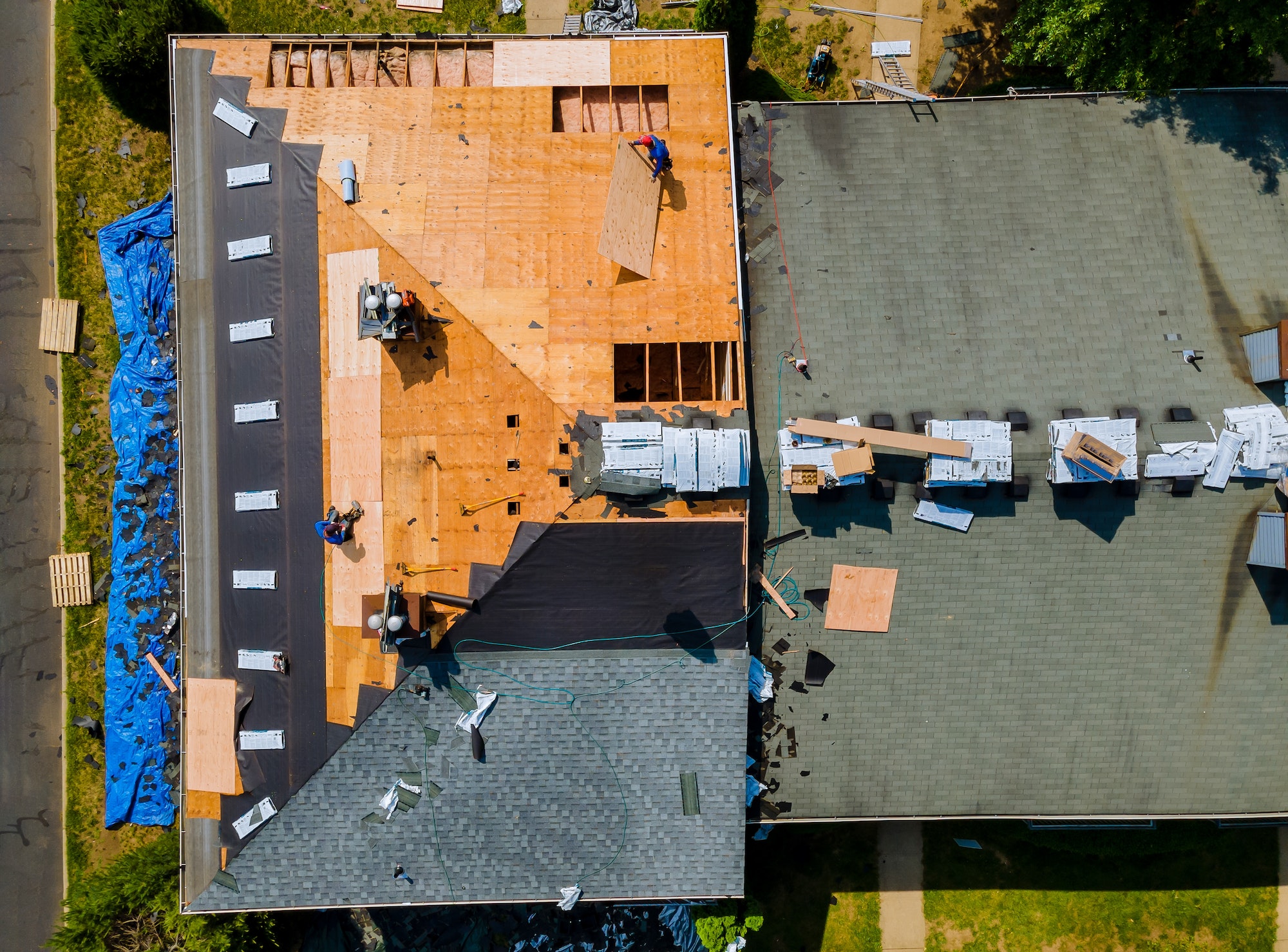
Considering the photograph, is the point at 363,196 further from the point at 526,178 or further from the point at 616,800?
the point at 616,800

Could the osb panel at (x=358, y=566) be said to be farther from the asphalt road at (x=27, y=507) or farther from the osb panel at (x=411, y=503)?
the asphalt road at (x=27, y=507)

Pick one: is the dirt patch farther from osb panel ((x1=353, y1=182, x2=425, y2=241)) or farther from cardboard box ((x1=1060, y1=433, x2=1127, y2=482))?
osb panel ((x1=353, y1=182, x2=425, y2=241))

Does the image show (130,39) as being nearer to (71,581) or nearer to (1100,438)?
(71,581)

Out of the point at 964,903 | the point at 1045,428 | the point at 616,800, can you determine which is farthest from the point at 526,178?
the point at 964,903

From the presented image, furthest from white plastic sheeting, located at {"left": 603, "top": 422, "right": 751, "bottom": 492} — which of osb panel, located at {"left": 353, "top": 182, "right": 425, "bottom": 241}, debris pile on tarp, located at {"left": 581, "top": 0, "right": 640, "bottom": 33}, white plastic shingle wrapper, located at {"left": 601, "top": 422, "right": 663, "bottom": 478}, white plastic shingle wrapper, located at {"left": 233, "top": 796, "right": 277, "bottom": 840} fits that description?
debris pile on tarp, located at {"left": 581, "top": 0, "right": 640, "bottom": 33}

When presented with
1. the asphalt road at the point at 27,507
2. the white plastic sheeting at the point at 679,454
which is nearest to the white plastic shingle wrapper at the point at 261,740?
the asphalt road at the point at 27,507

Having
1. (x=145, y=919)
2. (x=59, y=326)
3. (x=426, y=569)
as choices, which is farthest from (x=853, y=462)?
(x=59, y=326)
